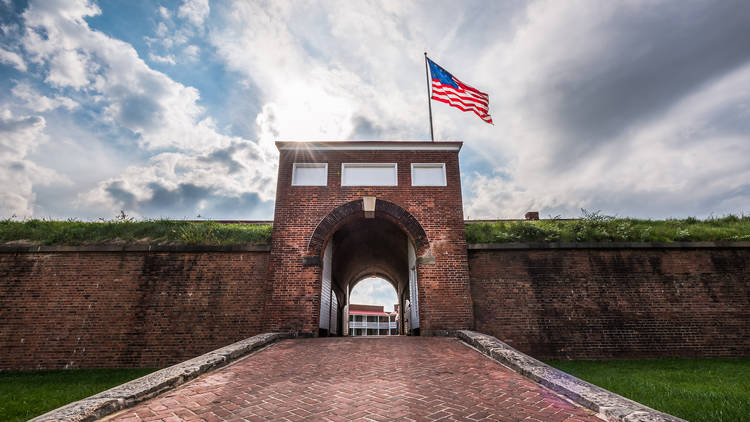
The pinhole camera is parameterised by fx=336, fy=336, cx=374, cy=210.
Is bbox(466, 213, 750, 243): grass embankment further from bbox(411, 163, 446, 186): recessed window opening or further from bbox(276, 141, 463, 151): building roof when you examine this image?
bbox(276, 141, 463, 151): building roof

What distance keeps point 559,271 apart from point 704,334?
416cm

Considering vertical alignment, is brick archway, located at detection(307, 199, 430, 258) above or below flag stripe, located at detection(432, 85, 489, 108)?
below

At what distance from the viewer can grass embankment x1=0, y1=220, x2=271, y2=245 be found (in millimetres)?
10673

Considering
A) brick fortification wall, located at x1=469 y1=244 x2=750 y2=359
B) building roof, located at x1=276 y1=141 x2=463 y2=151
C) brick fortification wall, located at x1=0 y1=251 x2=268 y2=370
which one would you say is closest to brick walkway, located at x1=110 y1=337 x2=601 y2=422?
brick fortification wall, located at x1=0 y1=251 x2=268 y2=370

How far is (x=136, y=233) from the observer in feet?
36.8

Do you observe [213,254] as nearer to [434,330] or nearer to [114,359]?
[114,359]

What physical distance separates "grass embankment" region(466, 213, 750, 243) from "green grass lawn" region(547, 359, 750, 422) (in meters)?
3.56

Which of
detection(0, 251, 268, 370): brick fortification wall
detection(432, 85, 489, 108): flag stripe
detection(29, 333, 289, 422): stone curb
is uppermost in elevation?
detection(432, 85, 489, 108): flag stripe

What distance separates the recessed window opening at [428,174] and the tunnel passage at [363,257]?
173 cm

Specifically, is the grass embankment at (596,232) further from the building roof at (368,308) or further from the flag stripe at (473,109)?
the building roof at (368,308)

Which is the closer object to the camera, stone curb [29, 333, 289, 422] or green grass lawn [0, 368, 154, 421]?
stone curb [29, 333, 289, 422]

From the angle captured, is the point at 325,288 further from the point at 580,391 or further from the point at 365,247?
the point at 580,391

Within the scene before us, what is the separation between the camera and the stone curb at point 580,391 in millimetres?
3295

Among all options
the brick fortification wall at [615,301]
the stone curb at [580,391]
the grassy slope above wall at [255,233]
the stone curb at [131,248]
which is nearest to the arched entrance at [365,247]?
the grassy slope above wall at [255,233]
